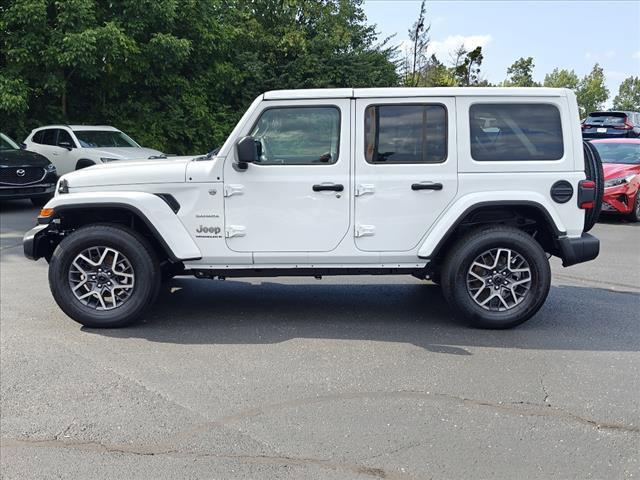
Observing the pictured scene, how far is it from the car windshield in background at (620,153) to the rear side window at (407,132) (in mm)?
8496

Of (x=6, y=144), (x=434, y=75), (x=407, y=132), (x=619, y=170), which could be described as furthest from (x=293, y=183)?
(x=434, y=75)

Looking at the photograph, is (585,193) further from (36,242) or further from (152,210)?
(36,242)

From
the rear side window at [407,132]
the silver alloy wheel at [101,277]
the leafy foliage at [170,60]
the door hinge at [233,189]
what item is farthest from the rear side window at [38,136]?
the rear side window at [407,132]

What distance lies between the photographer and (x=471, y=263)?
498 centimetres

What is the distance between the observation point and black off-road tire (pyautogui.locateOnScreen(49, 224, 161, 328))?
4988 millimetres

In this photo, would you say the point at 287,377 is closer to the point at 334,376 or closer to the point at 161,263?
the point at 334,376

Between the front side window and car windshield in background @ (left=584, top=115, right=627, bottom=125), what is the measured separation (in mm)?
18300

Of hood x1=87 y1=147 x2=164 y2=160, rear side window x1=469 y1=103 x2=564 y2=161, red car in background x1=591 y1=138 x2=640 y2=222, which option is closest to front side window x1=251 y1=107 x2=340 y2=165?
rear side window x1=469 y1=103 x2=564 y2=161

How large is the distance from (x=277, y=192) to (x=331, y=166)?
49 cm

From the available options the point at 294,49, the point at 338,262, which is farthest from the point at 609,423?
the point at 294,49

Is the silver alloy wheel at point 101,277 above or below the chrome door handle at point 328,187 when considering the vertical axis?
below

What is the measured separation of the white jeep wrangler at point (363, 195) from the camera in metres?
4.95

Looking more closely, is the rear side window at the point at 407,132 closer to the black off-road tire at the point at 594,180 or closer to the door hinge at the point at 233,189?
the door hinge at the point at 233,189

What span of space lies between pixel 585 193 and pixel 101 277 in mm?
4062
